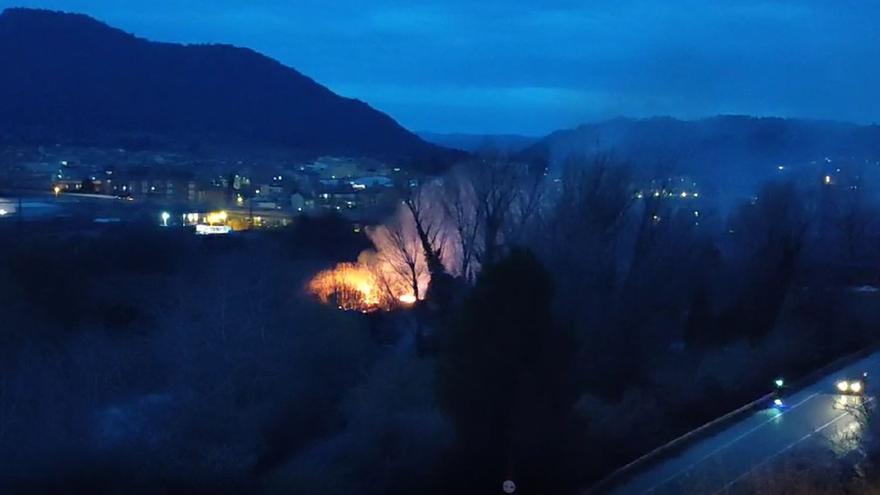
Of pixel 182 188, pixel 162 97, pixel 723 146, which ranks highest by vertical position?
pixel 162 97

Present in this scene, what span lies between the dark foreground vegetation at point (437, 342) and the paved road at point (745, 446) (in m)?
0.88

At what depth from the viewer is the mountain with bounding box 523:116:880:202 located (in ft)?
100

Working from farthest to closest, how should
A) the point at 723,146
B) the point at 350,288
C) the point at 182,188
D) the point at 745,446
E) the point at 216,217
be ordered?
the point at 723,146 < the point at 182,188 < the point at 216,217 < the point at 350,288 < the point at 745,446

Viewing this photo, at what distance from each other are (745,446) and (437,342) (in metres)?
5.53

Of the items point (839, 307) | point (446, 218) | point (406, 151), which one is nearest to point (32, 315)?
point (446, 218)

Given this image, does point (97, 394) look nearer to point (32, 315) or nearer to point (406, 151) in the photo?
point (32, 315)

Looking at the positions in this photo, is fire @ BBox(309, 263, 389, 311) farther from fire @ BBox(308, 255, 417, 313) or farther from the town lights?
the town lights

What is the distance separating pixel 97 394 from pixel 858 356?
17560 millimetres

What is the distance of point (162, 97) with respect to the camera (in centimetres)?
5128

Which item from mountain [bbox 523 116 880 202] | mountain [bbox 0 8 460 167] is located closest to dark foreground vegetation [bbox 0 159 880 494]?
mountain [bbox 523 116 880 202]

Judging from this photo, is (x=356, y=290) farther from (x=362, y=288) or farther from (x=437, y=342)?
(x=437, y=342)

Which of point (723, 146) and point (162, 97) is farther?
point (162, 97)

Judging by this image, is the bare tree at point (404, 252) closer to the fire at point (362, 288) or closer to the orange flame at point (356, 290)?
the fire at point (362, 288)

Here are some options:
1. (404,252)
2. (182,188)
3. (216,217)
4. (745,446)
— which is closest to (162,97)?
(182,188)
